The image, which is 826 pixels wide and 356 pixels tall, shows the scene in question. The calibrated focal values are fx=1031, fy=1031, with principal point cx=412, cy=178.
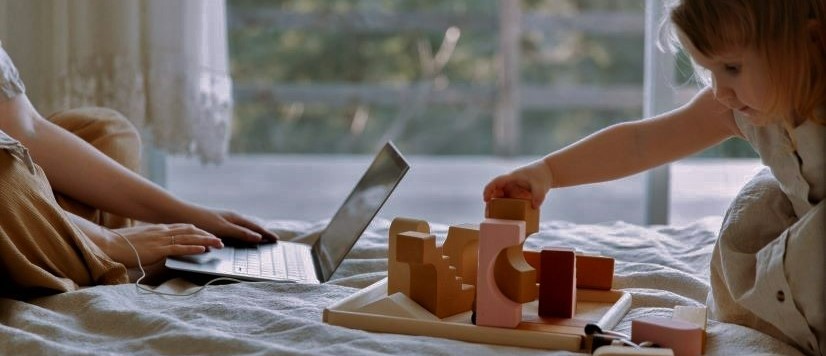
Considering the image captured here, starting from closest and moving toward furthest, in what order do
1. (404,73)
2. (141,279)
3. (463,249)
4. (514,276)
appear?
(514,276) < (463,249) < (141,279) < (404,73)

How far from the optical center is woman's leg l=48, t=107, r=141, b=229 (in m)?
1.43

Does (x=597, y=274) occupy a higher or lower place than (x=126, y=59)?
lower

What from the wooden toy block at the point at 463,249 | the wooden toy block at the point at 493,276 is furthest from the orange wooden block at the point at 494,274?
the wooden toy block at the point at 463,249

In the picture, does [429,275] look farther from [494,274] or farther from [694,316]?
[694,316]

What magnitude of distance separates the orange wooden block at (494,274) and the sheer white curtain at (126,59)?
3.92 feet

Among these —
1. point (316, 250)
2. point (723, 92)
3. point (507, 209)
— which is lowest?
point (316, 250)

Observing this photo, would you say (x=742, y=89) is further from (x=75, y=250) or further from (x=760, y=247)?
(x=75, y=250)

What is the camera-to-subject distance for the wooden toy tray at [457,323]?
2.98 ft

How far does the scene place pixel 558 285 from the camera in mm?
986

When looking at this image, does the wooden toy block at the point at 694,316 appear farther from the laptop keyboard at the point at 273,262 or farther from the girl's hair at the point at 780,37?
the laptop keyboard at the point at 273,262

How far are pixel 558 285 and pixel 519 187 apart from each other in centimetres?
17

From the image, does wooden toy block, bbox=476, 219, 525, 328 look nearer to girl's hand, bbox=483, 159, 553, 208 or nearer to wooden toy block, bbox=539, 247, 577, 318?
wooden toy block, bbox=539, 247, 577, 318

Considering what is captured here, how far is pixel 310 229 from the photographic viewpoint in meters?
1.52

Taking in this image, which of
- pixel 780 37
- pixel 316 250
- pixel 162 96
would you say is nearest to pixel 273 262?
pixel 316 250
